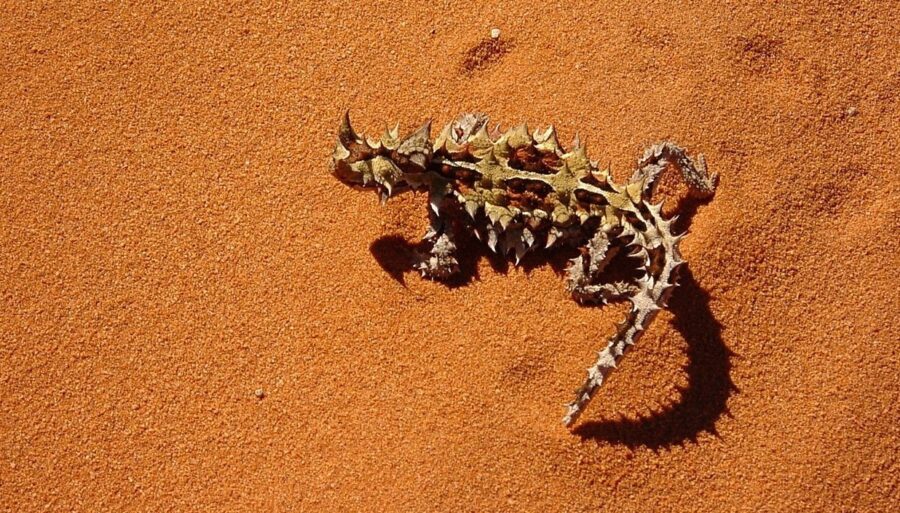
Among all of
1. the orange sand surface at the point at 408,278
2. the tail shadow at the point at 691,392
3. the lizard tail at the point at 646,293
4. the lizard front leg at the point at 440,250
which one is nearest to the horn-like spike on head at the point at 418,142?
the lizard front leg at the point at 440,250

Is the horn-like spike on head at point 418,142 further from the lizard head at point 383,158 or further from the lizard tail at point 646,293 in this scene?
the lizard tail at point 646,293

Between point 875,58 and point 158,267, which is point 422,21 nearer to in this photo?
point 158,267

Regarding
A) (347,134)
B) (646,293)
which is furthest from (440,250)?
(646,293)

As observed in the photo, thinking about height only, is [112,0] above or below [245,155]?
above

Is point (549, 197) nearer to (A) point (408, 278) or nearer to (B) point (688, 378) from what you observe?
(A) point (408, 278)

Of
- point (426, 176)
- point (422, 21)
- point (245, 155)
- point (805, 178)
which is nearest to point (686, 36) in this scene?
point (805, 178)

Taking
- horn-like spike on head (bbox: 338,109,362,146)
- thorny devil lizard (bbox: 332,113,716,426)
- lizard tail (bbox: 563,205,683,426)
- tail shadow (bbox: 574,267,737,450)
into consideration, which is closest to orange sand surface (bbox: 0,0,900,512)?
tail shadow (bbox: 574,267,737,450)

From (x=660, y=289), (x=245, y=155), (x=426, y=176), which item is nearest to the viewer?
(x=660, y=289)
